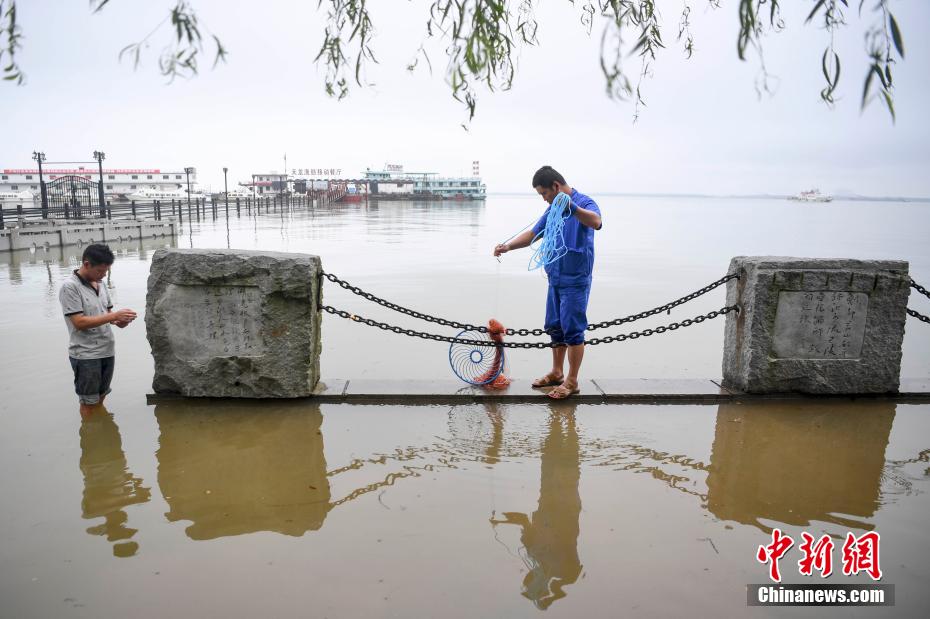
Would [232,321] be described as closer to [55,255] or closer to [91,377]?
[91,377]

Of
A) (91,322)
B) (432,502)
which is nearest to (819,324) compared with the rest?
(432,502)

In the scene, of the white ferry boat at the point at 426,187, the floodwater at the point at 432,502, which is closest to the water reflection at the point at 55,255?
the floodwater at the point at 432,502

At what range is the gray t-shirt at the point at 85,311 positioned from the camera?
14.8 feet

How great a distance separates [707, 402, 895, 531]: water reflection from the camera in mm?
3549

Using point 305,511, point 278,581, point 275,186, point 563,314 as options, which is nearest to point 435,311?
point 563,314

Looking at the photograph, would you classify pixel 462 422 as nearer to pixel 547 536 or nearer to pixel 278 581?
pixel 547 536

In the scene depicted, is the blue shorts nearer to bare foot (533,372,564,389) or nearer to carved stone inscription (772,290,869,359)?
bare foot (533,372,564,389)

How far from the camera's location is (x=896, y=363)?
5.40 m

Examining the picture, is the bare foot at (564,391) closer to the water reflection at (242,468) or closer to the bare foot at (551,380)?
the bare foot at (551,380)

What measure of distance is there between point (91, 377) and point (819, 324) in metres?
6.00

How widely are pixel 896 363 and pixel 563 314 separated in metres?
2.99

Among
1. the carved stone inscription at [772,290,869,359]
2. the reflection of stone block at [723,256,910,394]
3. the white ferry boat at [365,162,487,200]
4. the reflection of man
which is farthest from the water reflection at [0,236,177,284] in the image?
the white ferry boat at [365,162,487,200]

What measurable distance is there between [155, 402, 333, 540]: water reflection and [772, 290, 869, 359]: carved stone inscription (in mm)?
3969

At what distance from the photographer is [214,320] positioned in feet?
16.8
